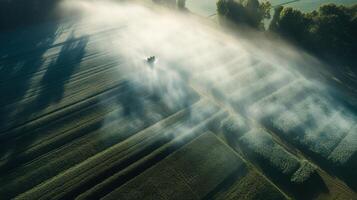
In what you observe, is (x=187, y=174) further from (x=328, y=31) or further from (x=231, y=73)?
(x=328, y=31)

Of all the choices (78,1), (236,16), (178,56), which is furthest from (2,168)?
(78,1)

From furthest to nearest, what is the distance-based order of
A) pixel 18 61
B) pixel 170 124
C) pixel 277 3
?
pixel 277 3, pixel 18 61, pixel 170 124

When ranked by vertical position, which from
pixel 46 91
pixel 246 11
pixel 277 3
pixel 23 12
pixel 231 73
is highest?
pixel 246 11

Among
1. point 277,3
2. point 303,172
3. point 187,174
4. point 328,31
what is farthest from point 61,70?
point 277,3

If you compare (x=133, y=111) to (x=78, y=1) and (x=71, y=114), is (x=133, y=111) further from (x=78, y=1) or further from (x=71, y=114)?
(x=78, y=1)

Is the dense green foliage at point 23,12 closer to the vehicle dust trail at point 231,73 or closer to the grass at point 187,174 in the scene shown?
the vehicle dust trail at point 231,73
